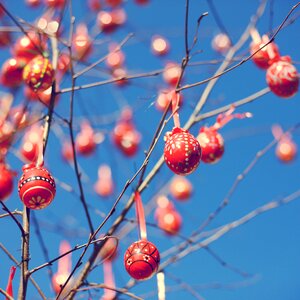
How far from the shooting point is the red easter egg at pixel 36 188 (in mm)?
1359

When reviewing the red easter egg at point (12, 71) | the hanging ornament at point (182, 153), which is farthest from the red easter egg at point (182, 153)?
the red easter egg at point (12, 71)

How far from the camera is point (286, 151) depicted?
11.8ft

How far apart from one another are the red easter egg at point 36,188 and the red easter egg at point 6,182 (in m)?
0.41

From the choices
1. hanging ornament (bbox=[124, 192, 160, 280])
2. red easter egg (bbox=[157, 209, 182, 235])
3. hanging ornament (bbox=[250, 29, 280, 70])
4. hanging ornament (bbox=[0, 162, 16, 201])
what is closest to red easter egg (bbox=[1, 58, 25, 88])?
hanging ornament (bbox=[0, 162, 16, 201])

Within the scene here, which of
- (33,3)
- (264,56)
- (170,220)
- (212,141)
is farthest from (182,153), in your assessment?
(33,3)

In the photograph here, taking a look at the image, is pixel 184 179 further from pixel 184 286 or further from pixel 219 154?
pixel 219 154

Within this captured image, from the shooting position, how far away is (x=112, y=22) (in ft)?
10.7

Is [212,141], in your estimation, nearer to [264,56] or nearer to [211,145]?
[211,145]

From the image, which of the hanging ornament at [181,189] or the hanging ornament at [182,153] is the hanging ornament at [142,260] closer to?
the hanging ornament at [182,153]

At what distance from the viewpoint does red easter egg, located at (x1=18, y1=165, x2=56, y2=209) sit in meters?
1.36

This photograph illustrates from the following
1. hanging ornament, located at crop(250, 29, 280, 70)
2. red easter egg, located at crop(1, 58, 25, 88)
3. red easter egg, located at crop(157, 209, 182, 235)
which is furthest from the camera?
red easter egg, located at crop(157, 209, 182, 235)

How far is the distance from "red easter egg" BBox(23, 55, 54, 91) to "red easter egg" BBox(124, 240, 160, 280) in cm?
70

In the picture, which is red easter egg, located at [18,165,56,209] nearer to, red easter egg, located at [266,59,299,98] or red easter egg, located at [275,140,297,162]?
red easter egg, located at [266,59,299,98]

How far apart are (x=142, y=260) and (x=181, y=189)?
1964 millimetres
